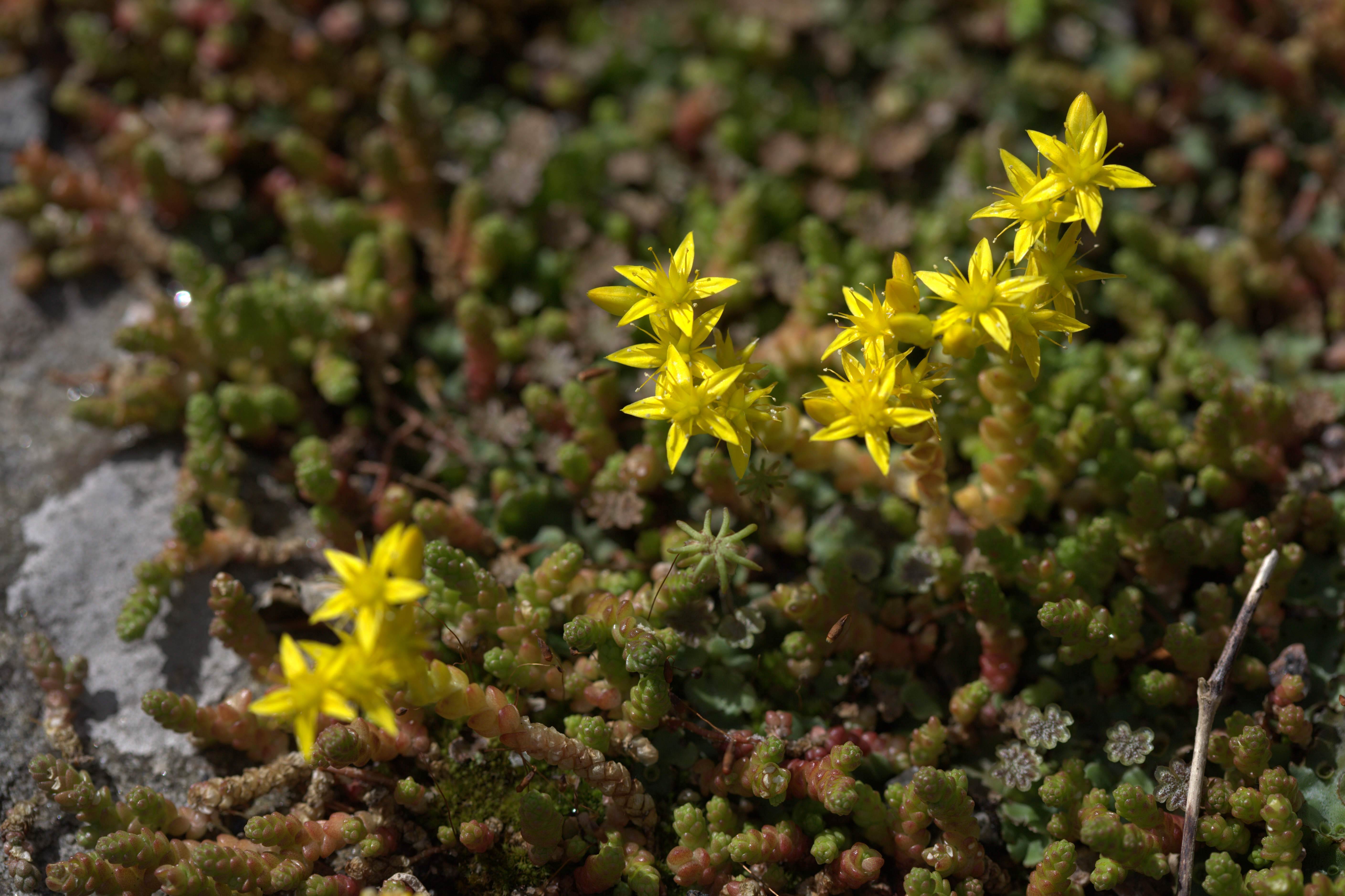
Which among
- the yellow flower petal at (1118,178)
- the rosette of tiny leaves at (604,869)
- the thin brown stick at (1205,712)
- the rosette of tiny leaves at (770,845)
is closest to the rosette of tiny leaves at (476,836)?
the rosette of tiny leaves at (604,869)

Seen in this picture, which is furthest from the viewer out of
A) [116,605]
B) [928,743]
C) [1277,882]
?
[116,605]

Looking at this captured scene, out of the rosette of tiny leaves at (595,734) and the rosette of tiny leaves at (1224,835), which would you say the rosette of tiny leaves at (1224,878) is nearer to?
the rosette of tiny leaves at (1224,835)

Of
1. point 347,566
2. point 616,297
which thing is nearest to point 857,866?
point 347,566

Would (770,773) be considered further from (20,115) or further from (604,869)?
(20,115)

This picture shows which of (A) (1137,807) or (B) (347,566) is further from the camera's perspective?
(A) (1137,807)

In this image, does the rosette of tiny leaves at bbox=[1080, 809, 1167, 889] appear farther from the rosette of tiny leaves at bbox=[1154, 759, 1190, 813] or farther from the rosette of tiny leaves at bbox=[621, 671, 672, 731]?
the rosette of tiny leaves at bbox=[621, 671, 672, 731]

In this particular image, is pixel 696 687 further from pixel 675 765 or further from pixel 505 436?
pixel 505 436
